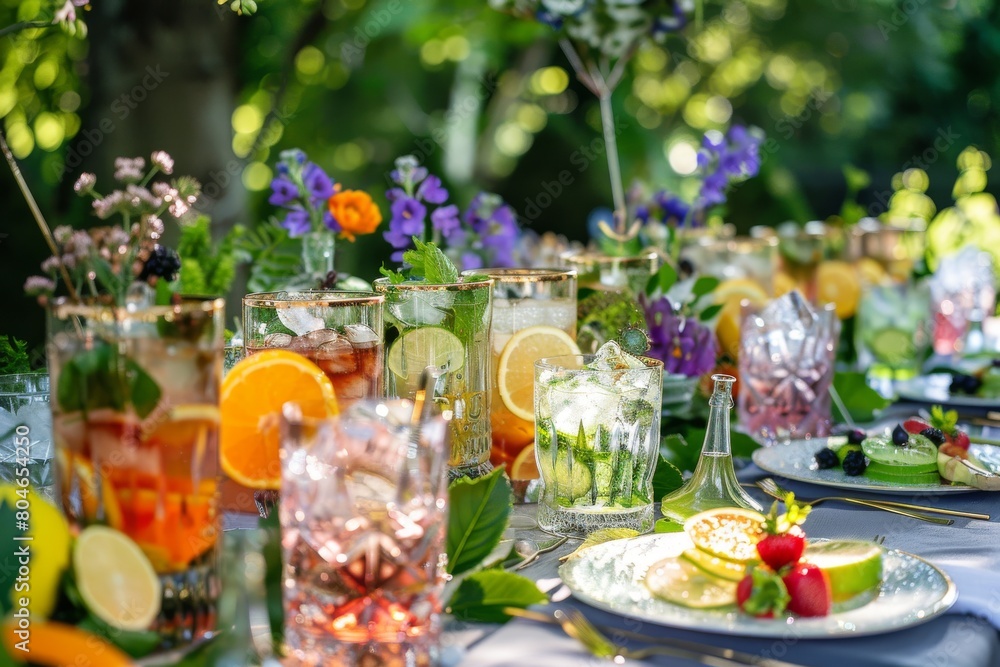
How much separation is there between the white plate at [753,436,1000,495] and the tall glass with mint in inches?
16.9

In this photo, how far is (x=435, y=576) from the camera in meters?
0.84

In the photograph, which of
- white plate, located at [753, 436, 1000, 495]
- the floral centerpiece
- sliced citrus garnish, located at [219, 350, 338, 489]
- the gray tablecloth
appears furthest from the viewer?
the floral centerpiece

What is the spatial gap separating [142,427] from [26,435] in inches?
19.1

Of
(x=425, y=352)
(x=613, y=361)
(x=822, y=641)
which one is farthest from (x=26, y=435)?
(x=822, y=641)

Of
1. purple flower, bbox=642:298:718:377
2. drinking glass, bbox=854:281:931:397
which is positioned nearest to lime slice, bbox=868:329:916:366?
drinking glass, bbox=854:281:931:397

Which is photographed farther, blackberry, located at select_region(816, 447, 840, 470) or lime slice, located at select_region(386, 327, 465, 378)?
blackberry, located at select_region(816, 447, 840, 470)

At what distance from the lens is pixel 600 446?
122 cm

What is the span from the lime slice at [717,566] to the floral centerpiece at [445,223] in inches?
29.1

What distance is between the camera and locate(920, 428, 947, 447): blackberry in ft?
4.77

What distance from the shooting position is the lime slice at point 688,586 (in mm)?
910

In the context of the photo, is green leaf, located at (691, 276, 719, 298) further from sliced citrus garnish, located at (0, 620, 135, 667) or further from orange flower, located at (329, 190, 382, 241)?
sliced citrus garnish, located at (0, 620, 135, 667)

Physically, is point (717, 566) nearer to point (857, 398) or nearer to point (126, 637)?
point (126, 637)

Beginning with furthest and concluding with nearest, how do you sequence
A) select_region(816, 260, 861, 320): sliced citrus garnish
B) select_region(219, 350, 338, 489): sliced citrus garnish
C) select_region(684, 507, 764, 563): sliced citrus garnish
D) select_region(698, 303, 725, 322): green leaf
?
select_region(816, 260, 861, 320): sliced citrus garnish, select_region(698, 303, 725, 322): green leaf, select_region(219, 350, 338, 489): sliced citrus garnish, select_region(684, 507, 764, 563): sliced citrus garnish

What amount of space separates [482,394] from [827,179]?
5806 mm
